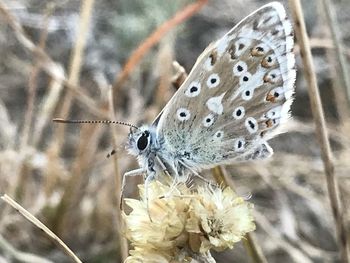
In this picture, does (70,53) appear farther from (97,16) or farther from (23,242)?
(23,242)

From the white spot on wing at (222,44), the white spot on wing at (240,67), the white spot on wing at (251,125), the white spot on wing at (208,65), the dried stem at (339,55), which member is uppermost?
the dried stem at (339,55)

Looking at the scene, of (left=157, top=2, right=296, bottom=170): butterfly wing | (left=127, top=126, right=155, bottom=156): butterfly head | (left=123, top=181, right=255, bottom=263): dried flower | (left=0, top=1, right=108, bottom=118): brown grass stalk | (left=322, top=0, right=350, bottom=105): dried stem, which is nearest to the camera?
(left=123, top=181, right=255, bottom=263): dried flower

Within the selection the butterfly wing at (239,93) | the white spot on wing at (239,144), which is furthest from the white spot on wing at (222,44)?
the white spot on wing at (239,144)

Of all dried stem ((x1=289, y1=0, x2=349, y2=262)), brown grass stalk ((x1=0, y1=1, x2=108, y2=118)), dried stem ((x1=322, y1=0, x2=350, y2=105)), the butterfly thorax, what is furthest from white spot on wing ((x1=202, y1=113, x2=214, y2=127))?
brown grass stalk ((x1=0, y1=1, x2=108, y2=118))

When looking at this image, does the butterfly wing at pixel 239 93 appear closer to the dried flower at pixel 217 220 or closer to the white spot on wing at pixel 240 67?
the white spot on wing at pixel 240 67

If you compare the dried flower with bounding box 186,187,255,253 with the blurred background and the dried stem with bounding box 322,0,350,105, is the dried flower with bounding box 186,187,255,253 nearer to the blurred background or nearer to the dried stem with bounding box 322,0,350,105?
the blurred background

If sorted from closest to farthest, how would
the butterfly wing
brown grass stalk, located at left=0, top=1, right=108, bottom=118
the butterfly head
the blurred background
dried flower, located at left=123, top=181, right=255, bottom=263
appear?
dried flower, located at left=123, top=181, right=255, bottom=263
the butterfly wing
the butterfly head
brown grass stalk, located at left=0, top=1, right=108, bottom=118
the blurred background

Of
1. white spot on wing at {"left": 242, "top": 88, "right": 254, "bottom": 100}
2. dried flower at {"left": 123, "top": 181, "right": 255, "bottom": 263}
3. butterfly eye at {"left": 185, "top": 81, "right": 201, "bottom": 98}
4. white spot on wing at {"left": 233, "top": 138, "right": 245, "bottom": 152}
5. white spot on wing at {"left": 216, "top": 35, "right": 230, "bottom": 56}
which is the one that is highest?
white spot on wing at {"left": 216, "top": 35, "right": 230, "bottom": 56}

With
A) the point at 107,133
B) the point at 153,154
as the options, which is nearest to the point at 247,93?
the point at 153,154
